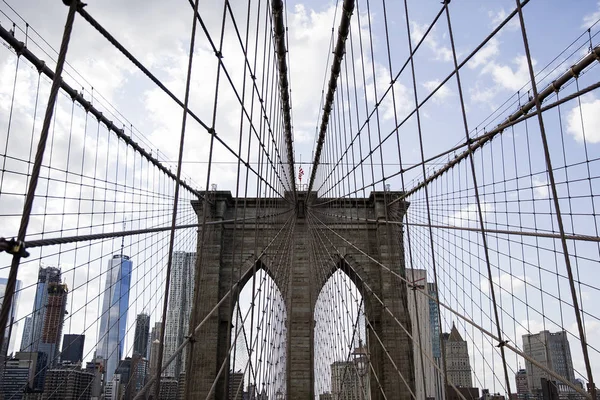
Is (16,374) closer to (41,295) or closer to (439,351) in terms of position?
(41,295)

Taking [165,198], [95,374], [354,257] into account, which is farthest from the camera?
[354,257]

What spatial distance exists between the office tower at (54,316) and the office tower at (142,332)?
101 inches

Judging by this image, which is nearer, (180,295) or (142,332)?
(142,332)

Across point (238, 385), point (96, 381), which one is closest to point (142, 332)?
point (96, 381)

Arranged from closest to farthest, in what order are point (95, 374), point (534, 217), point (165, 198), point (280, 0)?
1. point (95, 374)
2. point (534, 217)
3. point (280, 0)
4. point (165, 198)

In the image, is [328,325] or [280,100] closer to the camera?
[280,100]

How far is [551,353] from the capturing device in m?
6.00

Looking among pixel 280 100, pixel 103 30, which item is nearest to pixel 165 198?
pixel 280 100

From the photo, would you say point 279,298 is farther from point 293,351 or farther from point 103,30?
point 103,30

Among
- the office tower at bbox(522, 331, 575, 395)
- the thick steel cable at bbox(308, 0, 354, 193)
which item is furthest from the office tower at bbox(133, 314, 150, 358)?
the office tower at bbox(522, 331, 575, 395)

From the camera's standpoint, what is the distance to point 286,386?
13.1 meters

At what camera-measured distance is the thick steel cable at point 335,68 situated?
645 cm

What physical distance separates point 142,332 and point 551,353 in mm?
6784

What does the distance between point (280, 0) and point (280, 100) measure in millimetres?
4324
